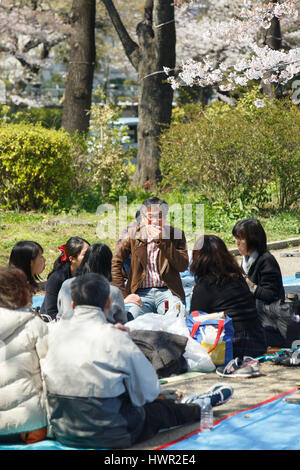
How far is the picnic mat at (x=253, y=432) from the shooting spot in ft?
13.9

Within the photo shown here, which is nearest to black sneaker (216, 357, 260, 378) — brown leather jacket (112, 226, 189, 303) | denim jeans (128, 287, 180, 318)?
denim jeans (128, 287, 180, 318)

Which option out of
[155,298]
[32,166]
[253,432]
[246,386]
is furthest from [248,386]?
[32,166]

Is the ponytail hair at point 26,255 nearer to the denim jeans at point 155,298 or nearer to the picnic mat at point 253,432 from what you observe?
the denim jeans at point 155,298

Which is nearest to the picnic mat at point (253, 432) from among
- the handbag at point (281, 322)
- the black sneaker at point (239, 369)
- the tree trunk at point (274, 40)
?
the black sneaker at point (239, 369)

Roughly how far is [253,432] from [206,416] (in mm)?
306

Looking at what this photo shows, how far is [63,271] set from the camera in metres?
6.44

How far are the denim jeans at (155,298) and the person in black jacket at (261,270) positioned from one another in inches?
32.6

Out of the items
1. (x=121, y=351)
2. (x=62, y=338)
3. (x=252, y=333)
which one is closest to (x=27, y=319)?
(x=62, y=338)

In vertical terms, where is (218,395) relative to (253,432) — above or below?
above

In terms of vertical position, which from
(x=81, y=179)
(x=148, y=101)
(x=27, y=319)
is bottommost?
(x=27, y=319)

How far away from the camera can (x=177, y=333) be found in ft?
19.6

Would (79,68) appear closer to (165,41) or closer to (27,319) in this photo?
(165,41)

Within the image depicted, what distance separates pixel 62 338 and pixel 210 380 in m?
1.72

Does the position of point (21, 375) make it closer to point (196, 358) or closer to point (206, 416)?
point (206, 416)
